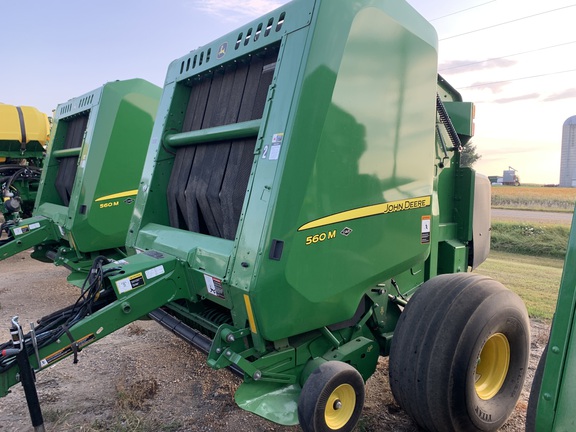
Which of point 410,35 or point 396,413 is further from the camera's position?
point 396,413

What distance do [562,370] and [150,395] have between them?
2.83 m

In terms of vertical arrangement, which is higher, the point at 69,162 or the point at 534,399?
the point at 69,162

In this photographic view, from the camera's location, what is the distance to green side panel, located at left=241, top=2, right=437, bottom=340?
2.46 metres

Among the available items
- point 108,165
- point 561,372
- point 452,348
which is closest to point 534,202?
point 108,165

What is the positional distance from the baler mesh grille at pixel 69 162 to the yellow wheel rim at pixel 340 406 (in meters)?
5.31

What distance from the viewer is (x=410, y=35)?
297 cm

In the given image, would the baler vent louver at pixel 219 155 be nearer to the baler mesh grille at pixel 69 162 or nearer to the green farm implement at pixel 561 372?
the green farm implement at pixel 561 372

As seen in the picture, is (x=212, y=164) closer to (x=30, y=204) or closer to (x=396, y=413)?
(x=396, y=413)

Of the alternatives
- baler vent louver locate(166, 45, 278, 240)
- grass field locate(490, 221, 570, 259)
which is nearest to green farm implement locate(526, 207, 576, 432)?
baler vent louver locate(166, 45, 278, 240)

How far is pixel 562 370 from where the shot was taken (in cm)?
157

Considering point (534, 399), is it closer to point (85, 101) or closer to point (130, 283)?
point (130, 283)

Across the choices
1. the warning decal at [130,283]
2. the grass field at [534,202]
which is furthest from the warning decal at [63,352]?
the grass field at [534,202]

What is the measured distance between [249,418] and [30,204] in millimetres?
7920

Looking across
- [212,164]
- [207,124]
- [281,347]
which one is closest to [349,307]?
[281,347]
